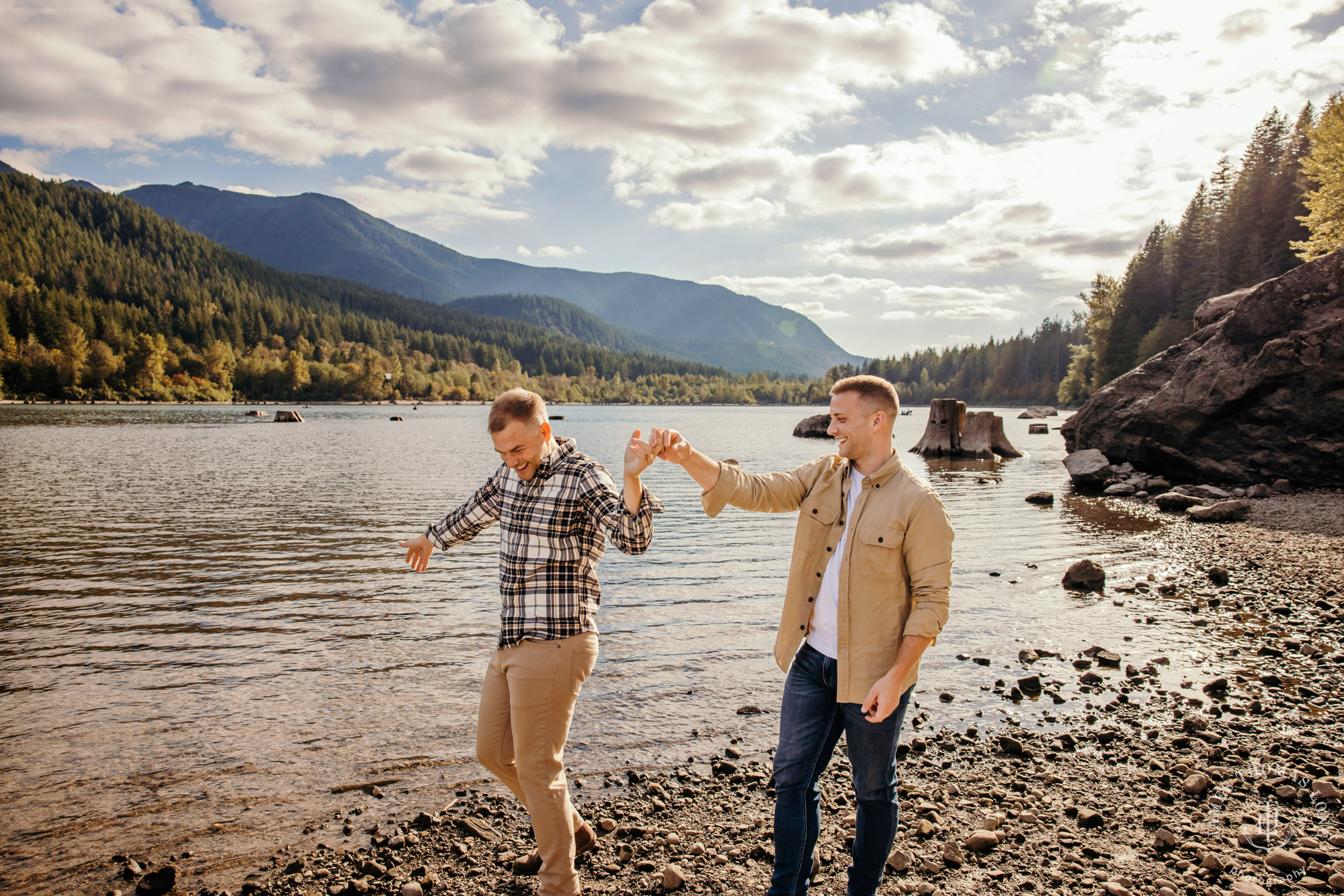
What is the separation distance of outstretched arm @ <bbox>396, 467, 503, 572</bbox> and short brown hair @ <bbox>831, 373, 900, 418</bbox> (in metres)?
2.49

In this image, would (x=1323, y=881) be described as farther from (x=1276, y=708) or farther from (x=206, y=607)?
(x=206, y=607)

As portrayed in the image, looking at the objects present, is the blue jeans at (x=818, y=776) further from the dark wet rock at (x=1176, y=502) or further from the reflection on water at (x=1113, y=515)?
the dark wet rock at (x=1176, y=502)

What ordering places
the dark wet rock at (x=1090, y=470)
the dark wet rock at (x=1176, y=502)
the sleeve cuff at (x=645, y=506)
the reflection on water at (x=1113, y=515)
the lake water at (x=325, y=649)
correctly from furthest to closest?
1. the dark wet rock at (x=1090, y=470)
2. the dark wet rock at (x=1176, y=502)
3. the reflection on water at (x=1113, y=515)
4. the lake water at (x=325, y=649)
5. the sleeve cuff at (x=645, y=506)

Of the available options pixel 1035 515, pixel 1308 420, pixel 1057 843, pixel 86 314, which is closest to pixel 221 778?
pixel 1057 843

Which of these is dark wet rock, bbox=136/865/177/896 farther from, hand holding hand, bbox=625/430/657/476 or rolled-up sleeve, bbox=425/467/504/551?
hand holding hand, bbox=625/430/657/476

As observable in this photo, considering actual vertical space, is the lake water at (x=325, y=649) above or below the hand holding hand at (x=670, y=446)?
below

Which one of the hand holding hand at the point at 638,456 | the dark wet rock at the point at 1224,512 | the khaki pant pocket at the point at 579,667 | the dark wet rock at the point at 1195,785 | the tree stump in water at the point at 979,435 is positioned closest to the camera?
the hand holding hand at the point at 638,456

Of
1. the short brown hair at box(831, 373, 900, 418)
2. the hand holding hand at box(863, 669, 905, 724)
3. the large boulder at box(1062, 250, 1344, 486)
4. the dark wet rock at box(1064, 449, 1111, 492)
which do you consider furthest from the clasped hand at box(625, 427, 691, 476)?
the dark wet rock at box(1064, 449, 1111, 492)

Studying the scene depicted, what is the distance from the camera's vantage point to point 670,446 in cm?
412

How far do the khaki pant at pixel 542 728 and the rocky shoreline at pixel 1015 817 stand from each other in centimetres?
64

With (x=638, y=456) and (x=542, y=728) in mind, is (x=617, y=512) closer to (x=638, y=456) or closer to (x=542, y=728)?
(x=638, y=456)

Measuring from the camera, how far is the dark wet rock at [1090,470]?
31312 millimetres

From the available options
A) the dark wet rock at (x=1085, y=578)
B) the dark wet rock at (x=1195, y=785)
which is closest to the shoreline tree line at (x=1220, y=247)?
the dark wet rock at (x=1085, y=578)

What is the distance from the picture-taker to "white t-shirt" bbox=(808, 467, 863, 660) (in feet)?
13.5
